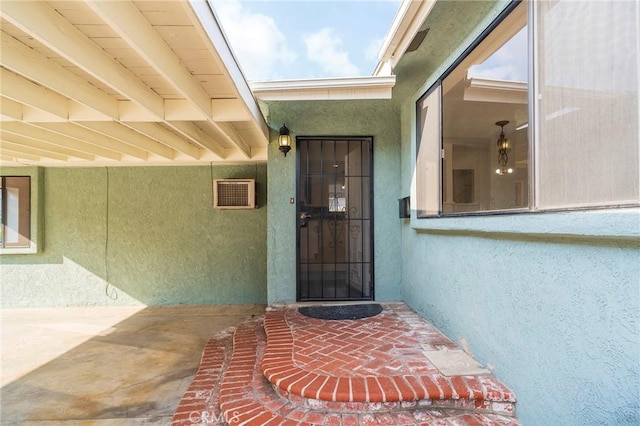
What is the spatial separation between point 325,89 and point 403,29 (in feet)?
3.64

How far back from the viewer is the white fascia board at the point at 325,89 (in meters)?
3.60

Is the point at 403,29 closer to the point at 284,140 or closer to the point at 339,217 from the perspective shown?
the point at 284,140

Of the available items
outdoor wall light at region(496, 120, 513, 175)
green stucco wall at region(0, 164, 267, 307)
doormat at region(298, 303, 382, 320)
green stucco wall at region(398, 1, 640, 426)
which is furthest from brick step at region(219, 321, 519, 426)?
green stucco wall at region(0, 164, 267, 307)

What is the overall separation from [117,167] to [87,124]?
104 inches

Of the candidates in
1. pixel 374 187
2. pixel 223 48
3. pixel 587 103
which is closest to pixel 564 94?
pixel 587 103

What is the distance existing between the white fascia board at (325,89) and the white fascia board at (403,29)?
26 centimetres

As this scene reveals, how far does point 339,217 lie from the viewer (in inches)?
205

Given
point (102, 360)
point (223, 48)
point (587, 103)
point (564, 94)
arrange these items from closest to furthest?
point (587, 103)
point (564, 94)
point (223, 48)
point (102, 360)

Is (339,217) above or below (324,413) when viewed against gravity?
above

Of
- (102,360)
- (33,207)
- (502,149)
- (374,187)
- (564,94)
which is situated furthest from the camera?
(33,207)

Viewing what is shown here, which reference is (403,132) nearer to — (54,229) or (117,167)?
(117,167)

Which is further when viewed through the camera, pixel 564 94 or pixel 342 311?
pixel 342 311

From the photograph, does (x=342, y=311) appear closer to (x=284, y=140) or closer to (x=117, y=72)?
(x=284, y=140)

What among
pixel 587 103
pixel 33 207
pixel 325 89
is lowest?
pixel 33 207
